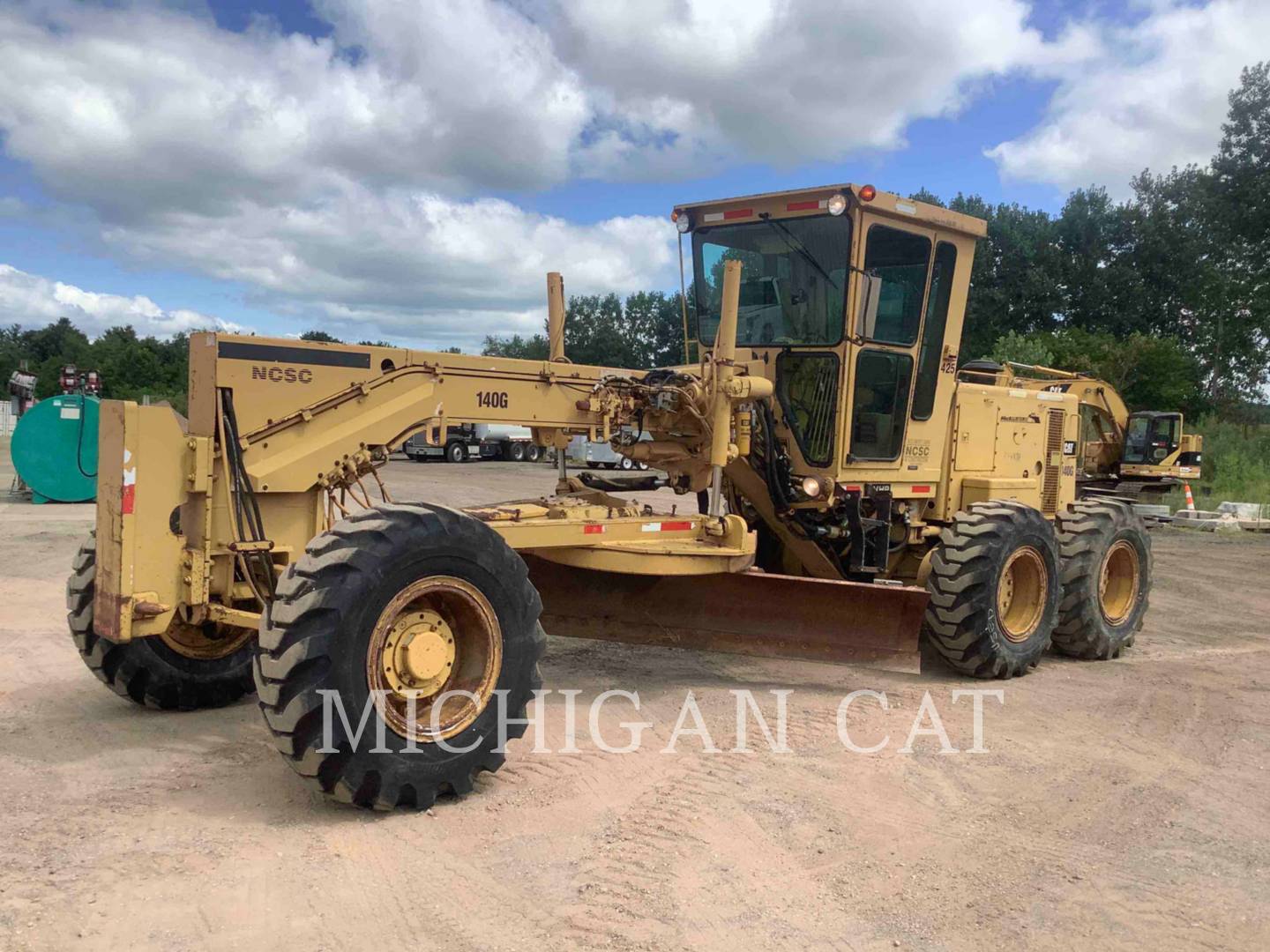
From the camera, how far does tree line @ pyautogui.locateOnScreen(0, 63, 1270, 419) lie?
2872 centimetres

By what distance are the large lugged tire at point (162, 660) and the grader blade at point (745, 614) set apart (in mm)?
1870

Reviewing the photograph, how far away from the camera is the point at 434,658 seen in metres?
4.52

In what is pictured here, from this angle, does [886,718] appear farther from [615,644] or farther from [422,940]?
[422,940]

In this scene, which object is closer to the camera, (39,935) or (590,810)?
(39,935)

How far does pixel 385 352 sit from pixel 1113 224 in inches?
1887

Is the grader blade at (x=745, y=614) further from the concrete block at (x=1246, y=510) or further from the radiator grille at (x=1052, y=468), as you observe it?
the concrete block at (x=1246, y=510)

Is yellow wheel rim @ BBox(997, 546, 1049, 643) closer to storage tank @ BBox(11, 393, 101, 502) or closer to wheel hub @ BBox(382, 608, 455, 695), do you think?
wheel hub @ BBox(382, 608, 455, 695)

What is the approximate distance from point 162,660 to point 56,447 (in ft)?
46.0

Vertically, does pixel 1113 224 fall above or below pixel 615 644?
above

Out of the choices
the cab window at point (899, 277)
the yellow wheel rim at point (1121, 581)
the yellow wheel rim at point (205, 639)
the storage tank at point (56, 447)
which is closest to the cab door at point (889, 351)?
the cab window at point (899, 277)

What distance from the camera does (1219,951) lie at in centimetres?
342

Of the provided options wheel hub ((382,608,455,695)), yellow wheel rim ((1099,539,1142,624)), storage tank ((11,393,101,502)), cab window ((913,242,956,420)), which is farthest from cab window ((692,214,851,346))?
storage tank ((11,393,101,502))

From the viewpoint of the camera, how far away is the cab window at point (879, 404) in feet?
23.0

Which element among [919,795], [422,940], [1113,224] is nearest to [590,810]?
[422,940]
